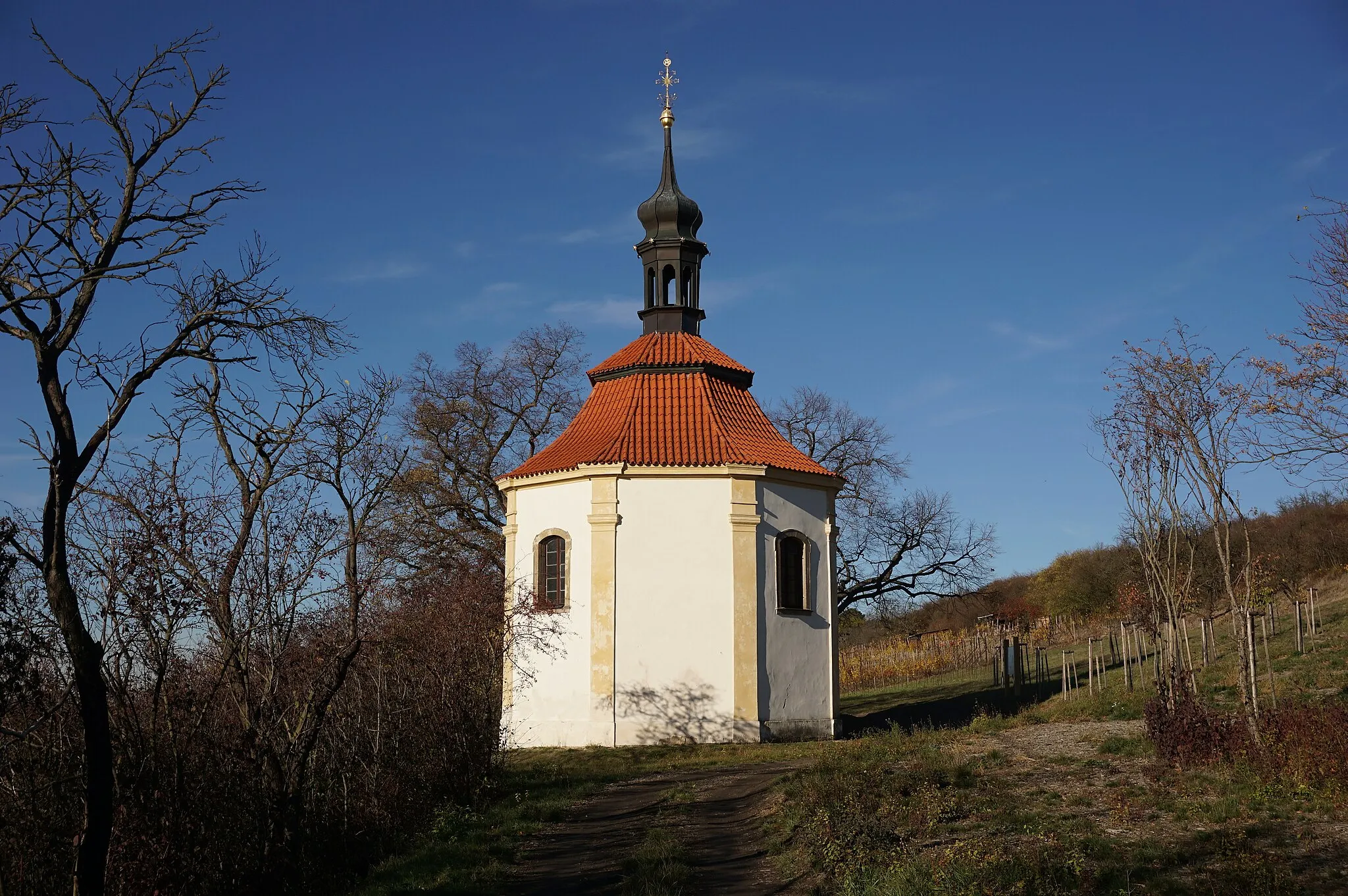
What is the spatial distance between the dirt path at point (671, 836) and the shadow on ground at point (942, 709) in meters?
7.89

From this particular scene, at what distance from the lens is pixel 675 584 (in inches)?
776

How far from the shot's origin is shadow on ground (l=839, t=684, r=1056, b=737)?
22906 millimetres

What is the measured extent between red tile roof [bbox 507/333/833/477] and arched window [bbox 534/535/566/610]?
1.40 meters

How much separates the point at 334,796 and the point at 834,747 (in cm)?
766

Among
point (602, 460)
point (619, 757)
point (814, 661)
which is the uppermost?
point (602, 460)

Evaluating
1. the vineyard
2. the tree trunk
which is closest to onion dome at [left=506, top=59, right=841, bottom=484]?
the tree trunk

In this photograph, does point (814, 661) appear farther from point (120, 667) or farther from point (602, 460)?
point (120, 667)

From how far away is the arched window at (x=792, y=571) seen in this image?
2041 centimetres

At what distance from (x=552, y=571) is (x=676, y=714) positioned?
12.0 ft

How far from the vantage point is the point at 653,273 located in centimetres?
2375

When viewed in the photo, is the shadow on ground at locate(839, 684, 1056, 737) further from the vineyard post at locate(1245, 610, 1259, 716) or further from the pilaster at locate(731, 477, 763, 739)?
the vineyard post at locate(1245, 610, 1259, 716)

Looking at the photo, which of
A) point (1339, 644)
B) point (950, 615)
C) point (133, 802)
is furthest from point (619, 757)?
point (950, 615)

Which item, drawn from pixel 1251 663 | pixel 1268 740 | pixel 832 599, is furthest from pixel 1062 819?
pixel 832 599

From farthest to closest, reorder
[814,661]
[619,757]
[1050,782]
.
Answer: [814,661] → [619,757] → [1050,782]
